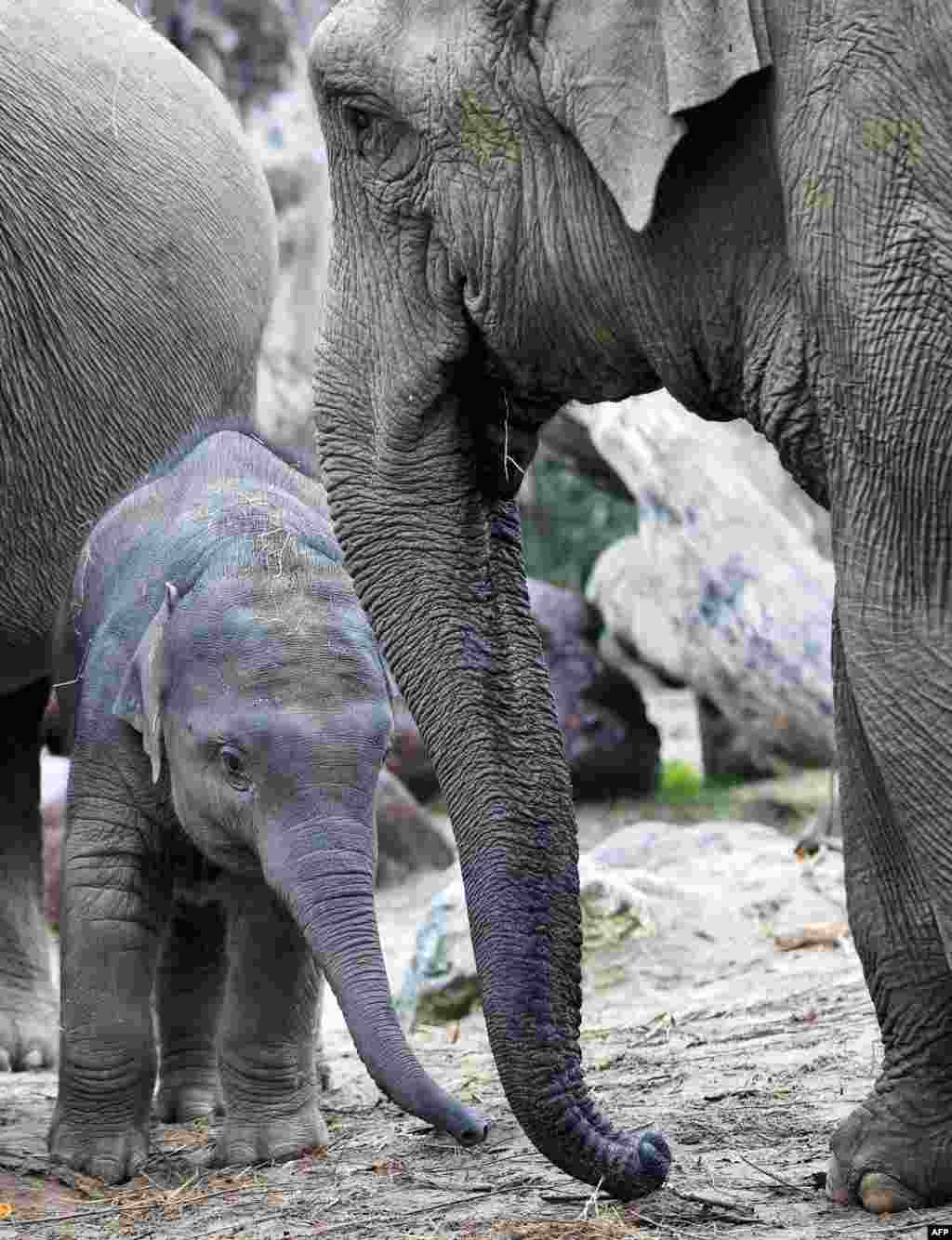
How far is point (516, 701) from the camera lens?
3559 mm

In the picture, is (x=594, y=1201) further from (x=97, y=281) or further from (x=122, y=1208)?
(x=97, y=281)

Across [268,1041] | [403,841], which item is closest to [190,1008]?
[268,1041]

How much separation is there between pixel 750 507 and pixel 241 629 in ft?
23.0

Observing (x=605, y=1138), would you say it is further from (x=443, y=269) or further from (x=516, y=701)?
→ (x=443, y=269)

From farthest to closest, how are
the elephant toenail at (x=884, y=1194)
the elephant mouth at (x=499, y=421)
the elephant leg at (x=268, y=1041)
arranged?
1. the elephant leg at (x=268, y=1041)
2. the elephant toenail at (x=884, y=1194)
3. the elephant mouth at (x=499, y=421)

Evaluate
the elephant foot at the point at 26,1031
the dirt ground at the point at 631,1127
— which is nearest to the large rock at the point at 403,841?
the dirt ground at the point at 631,1127

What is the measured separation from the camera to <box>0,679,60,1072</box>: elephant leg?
6.09 meters

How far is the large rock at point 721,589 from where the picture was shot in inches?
427

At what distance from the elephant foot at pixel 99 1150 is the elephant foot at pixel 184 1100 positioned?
618 mm

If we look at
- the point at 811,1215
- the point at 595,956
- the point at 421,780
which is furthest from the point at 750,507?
the point at 811,1215

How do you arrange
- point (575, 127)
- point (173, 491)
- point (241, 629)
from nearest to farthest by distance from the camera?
point (575, 127) → point (241, 629) → point (173, 491)

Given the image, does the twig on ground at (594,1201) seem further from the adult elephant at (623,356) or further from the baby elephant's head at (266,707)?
the baby elephant's head at (266,707)

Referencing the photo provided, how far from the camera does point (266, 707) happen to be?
14.7 feet

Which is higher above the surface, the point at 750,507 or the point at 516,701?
the point at 750,507
